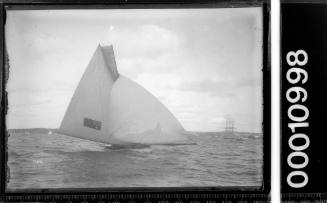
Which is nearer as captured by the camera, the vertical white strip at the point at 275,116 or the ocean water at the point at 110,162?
the vertical white strip at the point at 275,116

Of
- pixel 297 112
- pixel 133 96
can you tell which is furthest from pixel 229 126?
pixel 133 96

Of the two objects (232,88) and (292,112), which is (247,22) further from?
(292,112)

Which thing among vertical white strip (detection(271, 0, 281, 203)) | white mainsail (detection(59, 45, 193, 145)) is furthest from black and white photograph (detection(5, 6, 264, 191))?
vertical white strip (detection(271, 0, 281, 203))

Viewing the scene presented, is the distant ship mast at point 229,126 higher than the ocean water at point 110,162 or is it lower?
higher

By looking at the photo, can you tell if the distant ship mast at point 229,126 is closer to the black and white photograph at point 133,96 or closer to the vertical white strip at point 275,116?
the black and white photograph at point 133,96

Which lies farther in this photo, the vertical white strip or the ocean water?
the ocean water

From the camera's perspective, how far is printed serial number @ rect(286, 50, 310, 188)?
126cm

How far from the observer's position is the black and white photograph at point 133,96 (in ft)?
4.14

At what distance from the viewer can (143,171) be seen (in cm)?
127

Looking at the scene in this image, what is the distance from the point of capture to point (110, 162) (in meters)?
1.27

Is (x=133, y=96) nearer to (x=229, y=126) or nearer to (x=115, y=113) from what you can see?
(x=115, y=113)

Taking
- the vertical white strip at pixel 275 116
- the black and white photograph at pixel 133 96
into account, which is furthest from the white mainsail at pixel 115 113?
the vertical white strip at pixel 275 116

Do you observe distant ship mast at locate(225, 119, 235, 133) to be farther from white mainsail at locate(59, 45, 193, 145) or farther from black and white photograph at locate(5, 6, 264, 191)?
white mainsail at locate(59, 45, 193, 145)

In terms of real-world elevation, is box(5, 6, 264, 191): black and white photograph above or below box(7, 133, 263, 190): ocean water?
above
